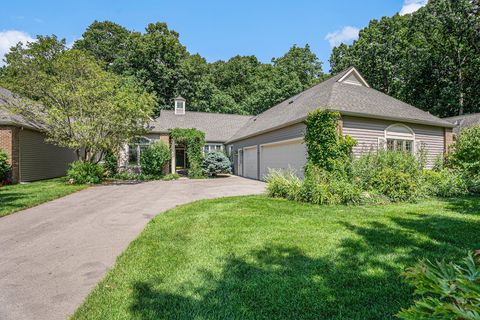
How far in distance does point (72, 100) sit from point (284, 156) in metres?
11.7

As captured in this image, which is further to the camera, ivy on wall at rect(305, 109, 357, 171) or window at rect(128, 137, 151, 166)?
window at rect(128, 137, 151, 166)

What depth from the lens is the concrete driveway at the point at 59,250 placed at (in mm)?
2811

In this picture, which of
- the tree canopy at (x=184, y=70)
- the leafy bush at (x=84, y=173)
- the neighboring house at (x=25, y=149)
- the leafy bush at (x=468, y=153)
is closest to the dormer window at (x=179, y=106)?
the tree canopy at (x=184, y=70)

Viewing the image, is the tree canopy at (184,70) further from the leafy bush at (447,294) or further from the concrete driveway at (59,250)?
the leafy bush at (447,294)

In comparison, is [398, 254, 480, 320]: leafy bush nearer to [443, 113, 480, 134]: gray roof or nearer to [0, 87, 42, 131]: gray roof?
[0, 87, 42, 131]: gray roof

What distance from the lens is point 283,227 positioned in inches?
201

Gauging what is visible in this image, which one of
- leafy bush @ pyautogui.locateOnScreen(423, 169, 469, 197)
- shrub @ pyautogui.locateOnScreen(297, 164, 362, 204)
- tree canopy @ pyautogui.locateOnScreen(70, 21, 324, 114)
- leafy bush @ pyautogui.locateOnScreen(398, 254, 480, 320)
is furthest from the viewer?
tree canopy @ pyautogui.locateOnScreen(70, 21, 324, 114)

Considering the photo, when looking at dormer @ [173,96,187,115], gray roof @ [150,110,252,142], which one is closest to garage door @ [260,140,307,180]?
gray roof @ [150,110,252,142]

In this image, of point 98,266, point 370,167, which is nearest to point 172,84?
point 370,167

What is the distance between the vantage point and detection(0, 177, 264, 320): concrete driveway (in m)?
2.81

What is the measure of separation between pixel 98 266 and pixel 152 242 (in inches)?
37.5

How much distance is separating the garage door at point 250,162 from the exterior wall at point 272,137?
421mm

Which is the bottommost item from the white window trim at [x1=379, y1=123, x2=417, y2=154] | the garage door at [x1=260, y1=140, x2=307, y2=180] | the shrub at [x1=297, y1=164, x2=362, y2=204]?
the shrub at [x1=297, y1=164, x2=362, y2=204]

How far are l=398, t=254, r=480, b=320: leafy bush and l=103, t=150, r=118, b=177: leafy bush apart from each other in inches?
724
